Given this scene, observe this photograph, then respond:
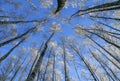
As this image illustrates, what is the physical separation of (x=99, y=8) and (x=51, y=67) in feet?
36.1

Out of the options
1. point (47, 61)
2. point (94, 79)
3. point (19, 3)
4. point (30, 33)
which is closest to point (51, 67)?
point (47, 61)

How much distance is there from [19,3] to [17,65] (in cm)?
881

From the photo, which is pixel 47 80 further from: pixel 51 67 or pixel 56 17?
pixel 56 17

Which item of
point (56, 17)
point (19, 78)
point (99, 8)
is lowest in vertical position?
point (19, 78)

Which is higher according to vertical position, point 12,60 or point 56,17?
point 56,17

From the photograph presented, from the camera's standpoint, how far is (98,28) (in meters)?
15.5

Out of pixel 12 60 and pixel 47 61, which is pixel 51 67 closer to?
pixel 47 61

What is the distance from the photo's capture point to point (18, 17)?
15.0 meters

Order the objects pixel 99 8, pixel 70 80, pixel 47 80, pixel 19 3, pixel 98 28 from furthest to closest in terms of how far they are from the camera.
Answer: pixel 47 80
pixel 70 80
pixel 98 28
pixel 19 3
pixel 99 8

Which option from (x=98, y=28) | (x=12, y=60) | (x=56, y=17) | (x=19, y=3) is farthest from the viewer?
(x=12, y=60)

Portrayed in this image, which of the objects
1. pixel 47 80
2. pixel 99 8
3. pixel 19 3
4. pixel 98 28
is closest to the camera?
pixel 99 8

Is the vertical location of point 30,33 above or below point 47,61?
above

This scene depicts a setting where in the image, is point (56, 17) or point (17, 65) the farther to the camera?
point (17, 65)

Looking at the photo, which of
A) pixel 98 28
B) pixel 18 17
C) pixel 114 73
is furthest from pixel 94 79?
pixel 18 17
